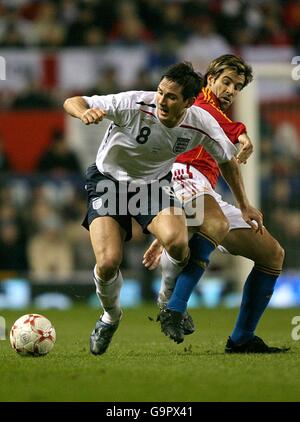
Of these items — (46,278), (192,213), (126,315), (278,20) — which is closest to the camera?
(192,213)

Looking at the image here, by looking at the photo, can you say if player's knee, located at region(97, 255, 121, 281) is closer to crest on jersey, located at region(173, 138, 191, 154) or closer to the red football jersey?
crest on jersey, located at region(173, 138, 191, 154)

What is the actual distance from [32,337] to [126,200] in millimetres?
1043

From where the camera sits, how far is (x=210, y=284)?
1252 centimetres

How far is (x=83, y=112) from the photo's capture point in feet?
19.1

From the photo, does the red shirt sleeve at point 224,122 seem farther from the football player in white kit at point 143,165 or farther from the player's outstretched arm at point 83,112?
the player's outstretched arm at point 83,112

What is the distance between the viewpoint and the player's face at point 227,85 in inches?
270

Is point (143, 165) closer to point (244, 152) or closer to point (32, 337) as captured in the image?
point (244, 152)

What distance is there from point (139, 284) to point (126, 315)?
1.60 meters

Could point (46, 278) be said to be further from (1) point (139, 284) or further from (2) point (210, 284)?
(2) point (210, 284)

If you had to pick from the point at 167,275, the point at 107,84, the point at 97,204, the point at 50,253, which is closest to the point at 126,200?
the point at 97,204

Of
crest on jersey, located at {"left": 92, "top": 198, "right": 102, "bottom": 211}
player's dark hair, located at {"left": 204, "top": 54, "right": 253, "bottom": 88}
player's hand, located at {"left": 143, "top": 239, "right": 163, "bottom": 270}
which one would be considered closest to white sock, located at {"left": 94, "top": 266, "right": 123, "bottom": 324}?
crest on jersey, located at {"left": 92, "top": 198, "right": 102, "bottom": 211}

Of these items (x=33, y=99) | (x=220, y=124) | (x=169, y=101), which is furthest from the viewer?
(x=33, y=99)

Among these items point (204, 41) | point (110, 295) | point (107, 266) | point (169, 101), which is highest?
point (204, 41)
